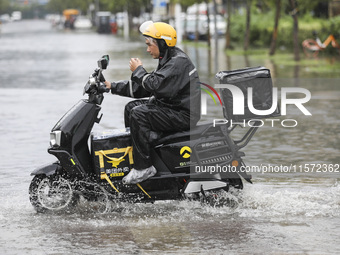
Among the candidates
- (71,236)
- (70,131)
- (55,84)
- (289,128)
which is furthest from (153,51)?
(55,84)

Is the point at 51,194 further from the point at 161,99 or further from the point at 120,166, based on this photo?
the point at 161,99

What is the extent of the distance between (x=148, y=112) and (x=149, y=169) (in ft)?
1.54

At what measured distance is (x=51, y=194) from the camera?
21.9 feet

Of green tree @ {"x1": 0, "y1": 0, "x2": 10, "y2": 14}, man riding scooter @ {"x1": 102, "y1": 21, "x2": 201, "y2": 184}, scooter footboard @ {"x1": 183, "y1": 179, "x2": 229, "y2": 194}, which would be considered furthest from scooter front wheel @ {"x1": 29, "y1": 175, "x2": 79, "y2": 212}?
green tree @ {"x1": 0, "y1": 0, "x2": 10, "y2": 14}

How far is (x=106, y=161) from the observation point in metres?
6.61

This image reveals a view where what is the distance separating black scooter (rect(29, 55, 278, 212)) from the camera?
6.57 m

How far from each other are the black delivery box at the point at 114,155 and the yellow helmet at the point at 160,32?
85 cm

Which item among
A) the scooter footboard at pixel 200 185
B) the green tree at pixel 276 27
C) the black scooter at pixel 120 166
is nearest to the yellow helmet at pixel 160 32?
the black scooter at pixel 120 166

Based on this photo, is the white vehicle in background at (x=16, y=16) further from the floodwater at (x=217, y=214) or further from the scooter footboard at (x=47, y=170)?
the scooter footboard at (x=47, y=170)

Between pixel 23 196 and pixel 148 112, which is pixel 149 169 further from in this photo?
pixel 23 196

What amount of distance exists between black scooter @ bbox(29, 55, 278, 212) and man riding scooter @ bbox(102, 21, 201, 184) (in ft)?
0.39

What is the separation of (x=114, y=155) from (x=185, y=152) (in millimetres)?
597

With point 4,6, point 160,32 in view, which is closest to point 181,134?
point 160,32

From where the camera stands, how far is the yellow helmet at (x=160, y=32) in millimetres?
6527
